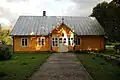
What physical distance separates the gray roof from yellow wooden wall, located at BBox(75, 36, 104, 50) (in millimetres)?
842

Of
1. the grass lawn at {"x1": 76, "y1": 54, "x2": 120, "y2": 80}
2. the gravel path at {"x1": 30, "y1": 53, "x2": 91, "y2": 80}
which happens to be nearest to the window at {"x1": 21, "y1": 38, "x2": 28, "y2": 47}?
the grass lawn at {"x1": 76, "y1": 54, "x2": 120, "y2": 80}

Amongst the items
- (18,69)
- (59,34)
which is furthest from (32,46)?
(18,69)

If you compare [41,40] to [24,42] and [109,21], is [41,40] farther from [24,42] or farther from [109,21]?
[109,21]

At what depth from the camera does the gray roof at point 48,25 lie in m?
42.8

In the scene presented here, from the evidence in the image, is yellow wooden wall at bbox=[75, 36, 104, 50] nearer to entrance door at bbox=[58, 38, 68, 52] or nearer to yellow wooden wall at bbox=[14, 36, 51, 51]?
entrance door at bbox=[58, 38, 68, 52]

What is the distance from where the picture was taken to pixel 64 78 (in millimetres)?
13711

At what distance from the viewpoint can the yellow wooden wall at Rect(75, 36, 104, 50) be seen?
4244cm

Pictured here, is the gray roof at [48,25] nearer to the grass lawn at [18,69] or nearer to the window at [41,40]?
the window at [41,40]

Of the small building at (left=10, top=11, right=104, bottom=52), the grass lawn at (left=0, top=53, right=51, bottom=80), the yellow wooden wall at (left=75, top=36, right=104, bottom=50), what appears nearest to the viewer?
the grass lawn at (left=0, top=53, right=51, bottom=80)

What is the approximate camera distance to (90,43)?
140ft

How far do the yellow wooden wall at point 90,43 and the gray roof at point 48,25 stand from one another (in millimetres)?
842

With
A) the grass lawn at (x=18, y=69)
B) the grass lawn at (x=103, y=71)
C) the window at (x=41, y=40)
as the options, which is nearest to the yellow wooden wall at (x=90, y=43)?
the window at (x=41, y=40)

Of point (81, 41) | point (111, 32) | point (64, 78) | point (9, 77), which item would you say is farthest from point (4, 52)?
point (111, 32)

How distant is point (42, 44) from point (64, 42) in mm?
3669
